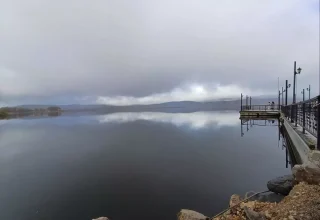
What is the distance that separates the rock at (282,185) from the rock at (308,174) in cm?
124

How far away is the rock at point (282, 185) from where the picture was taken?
846cm

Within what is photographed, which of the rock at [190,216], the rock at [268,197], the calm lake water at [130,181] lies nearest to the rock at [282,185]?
the rock at [268,197]

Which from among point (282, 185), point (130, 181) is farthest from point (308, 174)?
point (130, 181)

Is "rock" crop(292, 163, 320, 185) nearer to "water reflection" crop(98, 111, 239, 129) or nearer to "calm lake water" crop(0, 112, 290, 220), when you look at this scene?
"calm lake water" crop(0, 112, 290, 220)

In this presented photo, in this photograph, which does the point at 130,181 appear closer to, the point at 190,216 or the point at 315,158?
the point at 190,216

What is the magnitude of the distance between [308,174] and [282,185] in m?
1.98

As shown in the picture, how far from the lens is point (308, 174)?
696cm

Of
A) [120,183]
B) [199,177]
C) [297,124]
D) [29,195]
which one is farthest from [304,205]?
[297,124]

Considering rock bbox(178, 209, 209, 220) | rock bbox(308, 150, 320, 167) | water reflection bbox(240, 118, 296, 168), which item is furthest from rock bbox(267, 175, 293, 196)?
water reflection bbox(240, 118, 296, 168)

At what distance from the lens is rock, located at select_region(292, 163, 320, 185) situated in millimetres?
6758

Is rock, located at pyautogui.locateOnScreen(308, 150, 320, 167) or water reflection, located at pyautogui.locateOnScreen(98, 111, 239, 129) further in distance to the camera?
water reflection, located at pyautogui.locateOnScreen(98, 111, 239, 129)

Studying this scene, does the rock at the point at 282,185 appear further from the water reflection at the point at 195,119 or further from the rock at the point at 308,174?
the water reflection at the point at 195,119

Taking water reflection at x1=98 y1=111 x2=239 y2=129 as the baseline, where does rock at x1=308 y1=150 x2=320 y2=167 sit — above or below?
above

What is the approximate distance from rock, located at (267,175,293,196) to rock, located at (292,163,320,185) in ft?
4.06
